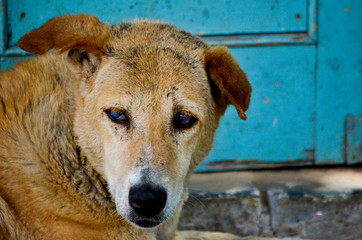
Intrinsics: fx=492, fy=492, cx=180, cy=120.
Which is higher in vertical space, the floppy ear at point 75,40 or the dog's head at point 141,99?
the floppy ear at point 75,40

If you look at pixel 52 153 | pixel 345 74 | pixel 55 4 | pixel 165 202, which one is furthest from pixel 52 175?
pixel 345 74

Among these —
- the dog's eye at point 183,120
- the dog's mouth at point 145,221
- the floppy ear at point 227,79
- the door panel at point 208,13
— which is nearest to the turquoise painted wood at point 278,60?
the door panel at point 208,13

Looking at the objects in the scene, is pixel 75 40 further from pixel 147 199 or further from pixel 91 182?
pixel 147 199

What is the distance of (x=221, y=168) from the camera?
4457mm

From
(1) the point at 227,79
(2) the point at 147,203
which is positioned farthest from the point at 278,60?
(2) the point at 147,203

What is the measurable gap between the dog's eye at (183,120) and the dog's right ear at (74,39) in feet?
1.78

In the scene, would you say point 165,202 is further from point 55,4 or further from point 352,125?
point 352,125

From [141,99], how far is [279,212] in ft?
6.73

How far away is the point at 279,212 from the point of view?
407cm

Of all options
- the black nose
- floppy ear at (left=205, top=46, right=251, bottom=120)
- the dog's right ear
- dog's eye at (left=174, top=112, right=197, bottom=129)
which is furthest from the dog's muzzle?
the dog's right ear

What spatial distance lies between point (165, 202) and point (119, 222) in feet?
1.30

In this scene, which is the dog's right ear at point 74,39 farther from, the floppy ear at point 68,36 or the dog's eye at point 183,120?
the dog's eye at point 183,120

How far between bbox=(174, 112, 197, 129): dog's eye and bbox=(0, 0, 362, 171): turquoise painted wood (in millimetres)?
1697

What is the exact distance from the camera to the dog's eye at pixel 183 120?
8.59ft
